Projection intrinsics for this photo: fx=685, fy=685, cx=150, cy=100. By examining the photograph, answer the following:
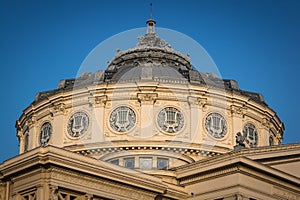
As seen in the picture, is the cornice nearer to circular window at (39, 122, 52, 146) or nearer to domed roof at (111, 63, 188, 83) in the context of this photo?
domed roof at (111, 63, 188, 83)

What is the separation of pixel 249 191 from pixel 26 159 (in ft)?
50.5

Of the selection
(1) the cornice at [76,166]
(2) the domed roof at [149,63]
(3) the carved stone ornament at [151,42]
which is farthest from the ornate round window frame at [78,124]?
(1) the cornice at [76,166]

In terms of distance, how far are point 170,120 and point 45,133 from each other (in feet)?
39.3

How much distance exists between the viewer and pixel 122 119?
59406mm

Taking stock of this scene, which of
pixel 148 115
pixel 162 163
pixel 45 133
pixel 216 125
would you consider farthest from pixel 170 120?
pixel 45 133

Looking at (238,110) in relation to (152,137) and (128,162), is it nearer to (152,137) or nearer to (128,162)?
(152,137)

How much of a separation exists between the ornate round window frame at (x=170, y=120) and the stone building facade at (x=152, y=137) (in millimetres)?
87

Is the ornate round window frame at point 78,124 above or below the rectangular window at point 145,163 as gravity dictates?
above

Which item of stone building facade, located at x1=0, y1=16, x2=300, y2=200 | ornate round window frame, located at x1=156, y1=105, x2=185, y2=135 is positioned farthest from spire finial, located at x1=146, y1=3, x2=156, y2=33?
ornate round window frame, located at x1=156, y1=105, x2=185, y2=135

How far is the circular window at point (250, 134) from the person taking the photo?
6228 cm

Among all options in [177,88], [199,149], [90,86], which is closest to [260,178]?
[199,149]

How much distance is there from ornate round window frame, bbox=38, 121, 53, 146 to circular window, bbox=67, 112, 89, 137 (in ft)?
8.07

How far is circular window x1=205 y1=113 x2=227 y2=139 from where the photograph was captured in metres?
60.2

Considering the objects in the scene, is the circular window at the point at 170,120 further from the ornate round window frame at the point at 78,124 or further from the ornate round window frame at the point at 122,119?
the ornate round window frame at the point at 78,124
